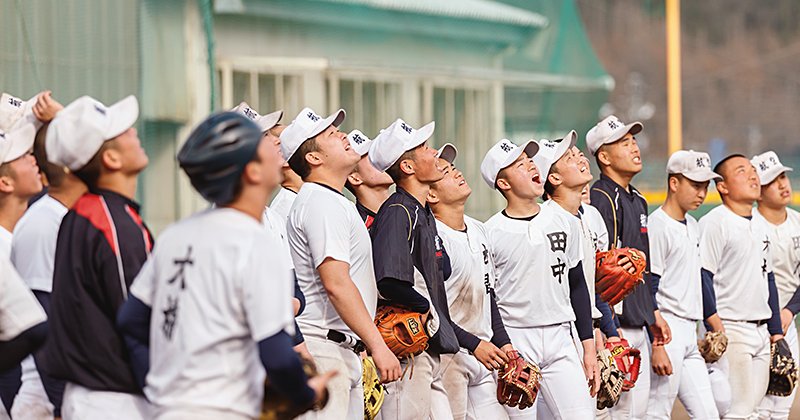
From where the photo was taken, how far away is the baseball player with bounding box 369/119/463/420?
20.0ft

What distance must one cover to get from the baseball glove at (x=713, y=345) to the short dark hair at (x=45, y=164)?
15.5 ft

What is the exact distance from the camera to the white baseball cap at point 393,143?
21.5 feet

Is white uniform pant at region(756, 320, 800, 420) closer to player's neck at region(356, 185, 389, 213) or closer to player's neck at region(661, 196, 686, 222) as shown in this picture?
player's neck at region(661, 196, 686, 222)

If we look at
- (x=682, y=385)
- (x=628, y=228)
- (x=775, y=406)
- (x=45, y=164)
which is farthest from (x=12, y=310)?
(x=775, y=406)

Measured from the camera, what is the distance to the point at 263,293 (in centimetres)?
366

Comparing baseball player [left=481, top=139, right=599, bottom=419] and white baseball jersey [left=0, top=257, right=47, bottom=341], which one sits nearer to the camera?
white baseball jersey [left=0, top=257, right=47, bottom=341]

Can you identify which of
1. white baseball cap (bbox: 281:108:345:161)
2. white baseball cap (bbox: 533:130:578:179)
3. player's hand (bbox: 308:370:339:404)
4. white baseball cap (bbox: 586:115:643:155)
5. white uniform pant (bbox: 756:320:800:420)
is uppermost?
white baseball cap (bbox: 281:108:345:161)

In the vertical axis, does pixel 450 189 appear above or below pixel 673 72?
below

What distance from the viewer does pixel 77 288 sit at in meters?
4.09

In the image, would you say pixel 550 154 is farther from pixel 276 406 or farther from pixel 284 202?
pixel 276 406

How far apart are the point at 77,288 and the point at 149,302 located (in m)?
0.33

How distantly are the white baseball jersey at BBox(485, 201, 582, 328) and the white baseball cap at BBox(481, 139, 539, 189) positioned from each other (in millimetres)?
302

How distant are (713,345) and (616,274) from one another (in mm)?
1522

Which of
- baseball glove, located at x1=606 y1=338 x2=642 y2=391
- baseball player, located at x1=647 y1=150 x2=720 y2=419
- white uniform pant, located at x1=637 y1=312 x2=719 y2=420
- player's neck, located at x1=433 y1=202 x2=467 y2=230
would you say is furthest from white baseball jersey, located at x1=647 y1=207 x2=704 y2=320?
player's neck, located at x1=433 y1=202 x2=467 y2=230
